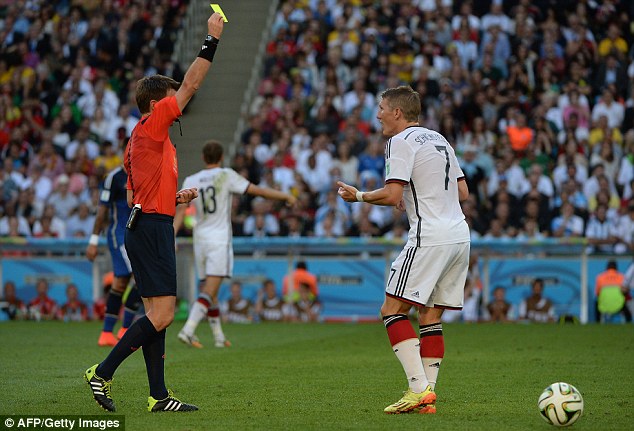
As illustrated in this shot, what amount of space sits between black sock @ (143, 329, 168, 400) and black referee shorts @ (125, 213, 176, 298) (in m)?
0.36

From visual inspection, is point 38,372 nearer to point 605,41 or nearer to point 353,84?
point 353,84

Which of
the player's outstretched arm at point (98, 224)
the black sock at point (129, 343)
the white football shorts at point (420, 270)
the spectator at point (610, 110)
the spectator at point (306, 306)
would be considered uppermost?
the spectator at point (610, 110)

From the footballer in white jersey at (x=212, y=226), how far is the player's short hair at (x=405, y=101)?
562cm

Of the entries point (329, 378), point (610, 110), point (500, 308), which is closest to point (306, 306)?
point (500, 308)

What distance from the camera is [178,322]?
63.7ft

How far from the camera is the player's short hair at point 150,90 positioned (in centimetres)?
835

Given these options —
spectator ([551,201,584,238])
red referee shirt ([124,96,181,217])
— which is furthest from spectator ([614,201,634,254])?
red referee shirt ([124,96,181,217])

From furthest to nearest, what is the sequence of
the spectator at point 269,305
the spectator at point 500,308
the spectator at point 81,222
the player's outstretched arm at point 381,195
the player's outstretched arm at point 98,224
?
the spectator at point 81,222 < the spectator at point 269,305 < the spectator at point 500,308 < the player's outstretched arm at point 98,224 < the player's outstretched arm at point 381,195

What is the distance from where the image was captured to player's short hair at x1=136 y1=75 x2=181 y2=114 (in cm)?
835

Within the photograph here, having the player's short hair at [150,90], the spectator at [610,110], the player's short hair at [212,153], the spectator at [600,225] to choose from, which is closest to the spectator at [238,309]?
the player's short hair at [212,153]

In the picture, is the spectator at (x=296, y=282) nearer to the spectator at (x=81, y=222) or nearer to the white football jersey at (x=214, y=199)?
the spectator at (x=81, y=222)

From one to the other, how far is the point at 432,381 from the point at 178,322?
11.3 m

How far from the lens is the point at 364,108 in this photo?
24.2 meters

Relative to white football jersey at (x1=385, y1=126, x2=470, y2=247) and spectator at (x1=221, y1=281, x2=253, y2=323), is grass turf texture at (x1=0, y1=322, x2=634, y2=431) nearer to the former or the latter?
white football jersey at (x1=385, y1=126, x2=470, y2=247)
